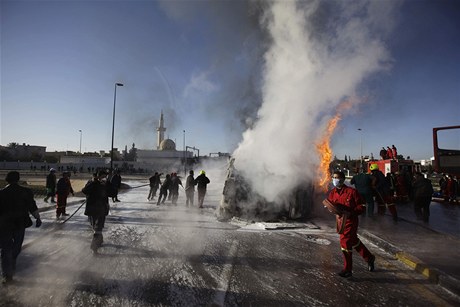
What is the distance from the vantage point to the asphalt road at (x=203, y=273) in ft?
11.9

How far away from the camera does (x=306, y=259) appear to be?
5.28 meters

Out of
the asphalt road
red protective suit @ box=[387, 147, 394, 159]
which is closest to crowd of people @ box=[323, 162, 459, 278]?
the asphalt road

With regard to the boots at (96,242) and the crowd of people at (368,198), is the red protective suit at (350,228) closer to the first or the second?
the crowd of people at (368,198)

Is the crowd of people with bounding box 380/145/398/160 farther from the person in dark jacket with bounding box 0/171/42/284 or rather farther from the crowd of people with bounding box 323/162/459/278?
the person in dark jacket with bounding box 0/171/42/284

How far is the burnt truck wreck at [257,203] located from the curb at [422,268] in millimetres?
2903

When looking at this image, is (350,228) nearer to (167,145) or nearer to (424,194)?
(424,194)

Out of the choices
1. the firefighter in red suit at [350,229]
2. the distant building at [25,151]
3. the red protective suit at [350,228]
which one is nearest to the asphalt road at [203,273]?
the firefighter in red suit at [350,229]

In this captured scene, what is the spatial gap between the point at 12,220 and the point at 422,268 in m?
6.63

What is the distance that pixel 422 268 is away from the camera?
4.57 m

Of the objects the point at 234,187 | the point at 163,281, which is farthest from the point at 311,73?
the point at 163,281

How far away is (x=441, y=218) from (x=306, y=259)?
707 centimetres

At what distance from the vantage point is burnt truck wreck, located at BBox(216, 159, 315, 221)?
29.7ft

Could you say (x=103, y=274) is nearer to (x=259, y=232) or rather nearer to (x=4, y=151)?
(x=259, y=232)

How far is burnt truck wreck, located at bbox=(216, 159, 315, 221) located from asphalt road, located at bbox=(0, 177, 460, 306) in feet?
5.43
